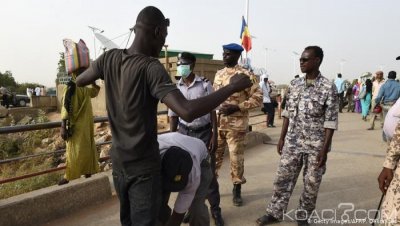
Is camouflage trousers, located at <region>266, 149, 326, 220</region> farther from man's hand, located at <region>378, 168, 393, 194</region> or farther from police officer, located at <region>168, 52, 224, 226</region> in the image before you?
man's hand, located at <region>378, 168, 393, 194</region>

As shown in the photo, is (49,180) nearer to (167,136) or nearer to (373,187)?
(167,136)

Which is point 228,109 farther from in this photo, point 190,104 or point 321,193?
point 190,104

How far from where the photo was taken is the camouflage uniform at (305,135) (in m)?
3.19

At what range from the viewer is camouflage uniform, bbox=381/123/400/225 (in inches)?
76.5

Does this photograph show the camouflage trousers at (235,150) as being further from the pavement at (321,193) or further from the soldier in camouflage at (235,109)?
the pavement at (321,193)

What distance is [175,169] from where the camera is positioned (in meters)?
1.88

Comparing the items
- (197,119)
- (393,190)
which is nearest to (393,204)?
(393,190)

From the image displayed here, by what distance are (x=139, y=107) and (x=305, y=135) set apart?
6.89 feet

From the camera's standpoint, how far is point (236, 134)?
385 centimetres

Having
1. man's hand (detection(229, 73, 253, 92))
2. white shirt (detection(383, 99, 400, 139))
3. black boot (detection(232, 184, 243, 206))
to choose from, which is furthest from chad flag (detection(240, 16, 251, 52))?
man's hand (detection(229, 73, 253, 92))

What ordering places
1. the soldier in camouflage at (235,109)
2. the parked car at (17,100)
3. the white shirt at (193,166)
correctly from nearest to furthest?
the white shirt at (193,166) < the soldier in camouflage at (235,109) < the parked car at (17,100)

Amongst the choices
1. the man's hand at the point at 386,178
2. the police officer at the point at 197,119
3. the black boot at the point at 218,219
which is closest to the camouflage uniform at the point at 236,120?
the police officer at the point at 197,119

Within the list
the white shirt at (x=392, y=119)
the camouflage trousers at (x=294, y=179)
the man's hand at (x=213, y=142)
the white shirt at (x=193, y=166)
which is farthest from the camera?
the man's hand at (x=213, y=142)

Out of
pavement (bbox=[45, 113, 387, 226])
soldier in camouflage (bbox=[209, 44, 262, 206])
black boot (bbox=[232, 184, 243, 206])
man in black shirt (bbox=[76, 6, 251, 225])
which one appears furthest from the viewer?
black boot (bbox=[232, 184, 243, 206])
